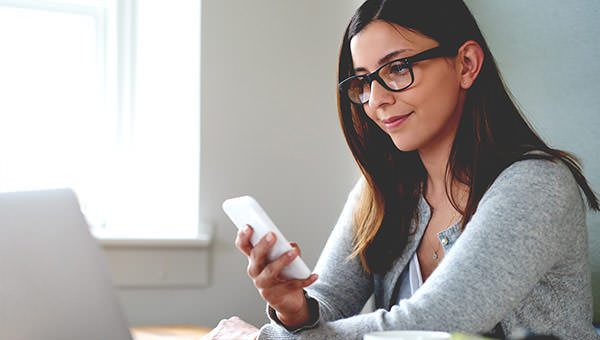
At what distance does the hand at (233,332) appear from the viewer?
1081 mm

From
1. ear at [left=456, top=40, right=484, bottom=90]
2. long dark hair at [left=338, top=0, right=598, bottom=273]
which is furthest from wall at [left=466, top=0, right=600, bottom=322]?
ear at [left=456, top=40, right=484, bottom=90]

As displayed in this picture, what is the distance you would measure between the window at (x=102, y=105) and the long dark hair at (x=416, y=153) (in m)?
1.13

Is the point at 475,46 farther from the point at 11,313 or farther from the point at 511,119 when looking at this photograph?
the point at 11,313

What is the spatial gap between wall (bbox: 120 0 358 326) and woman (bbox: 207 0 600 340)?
91 centimetres

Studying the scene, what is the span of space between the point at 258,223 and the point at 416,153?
2.08 feet

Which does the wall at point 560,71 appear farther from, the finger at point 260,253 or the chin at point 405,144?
the finger at point 260,253

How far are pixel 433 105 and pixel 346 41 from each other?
24 cm

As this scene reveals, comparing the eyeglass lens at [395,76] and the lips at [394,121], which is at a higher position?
the eyeglass lens at [395,76]

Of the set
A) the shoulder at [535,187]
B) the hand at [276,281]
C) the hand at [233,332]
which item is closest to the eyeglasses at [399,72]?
the shoulder at [535,187]

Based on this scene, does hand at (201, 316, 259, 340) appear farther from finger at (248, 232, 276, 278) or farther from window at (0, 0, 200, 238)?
window at (0, 0, 200, 238)

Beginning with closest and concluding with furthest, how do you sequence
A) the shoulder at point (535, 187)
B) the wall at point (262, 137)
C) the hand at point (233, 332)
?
the shoulder at point (535, 187) < the hand at point (233, 332) < the wall at point (262, 137)

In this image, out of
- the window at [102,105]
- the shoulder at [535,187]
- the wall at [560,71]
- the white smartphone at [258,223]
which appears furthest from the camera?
the window at [102,105]

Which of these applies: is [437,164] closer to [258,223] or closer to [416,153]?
[416,153]

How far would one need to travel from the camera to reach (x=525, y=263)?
2.95 feet
